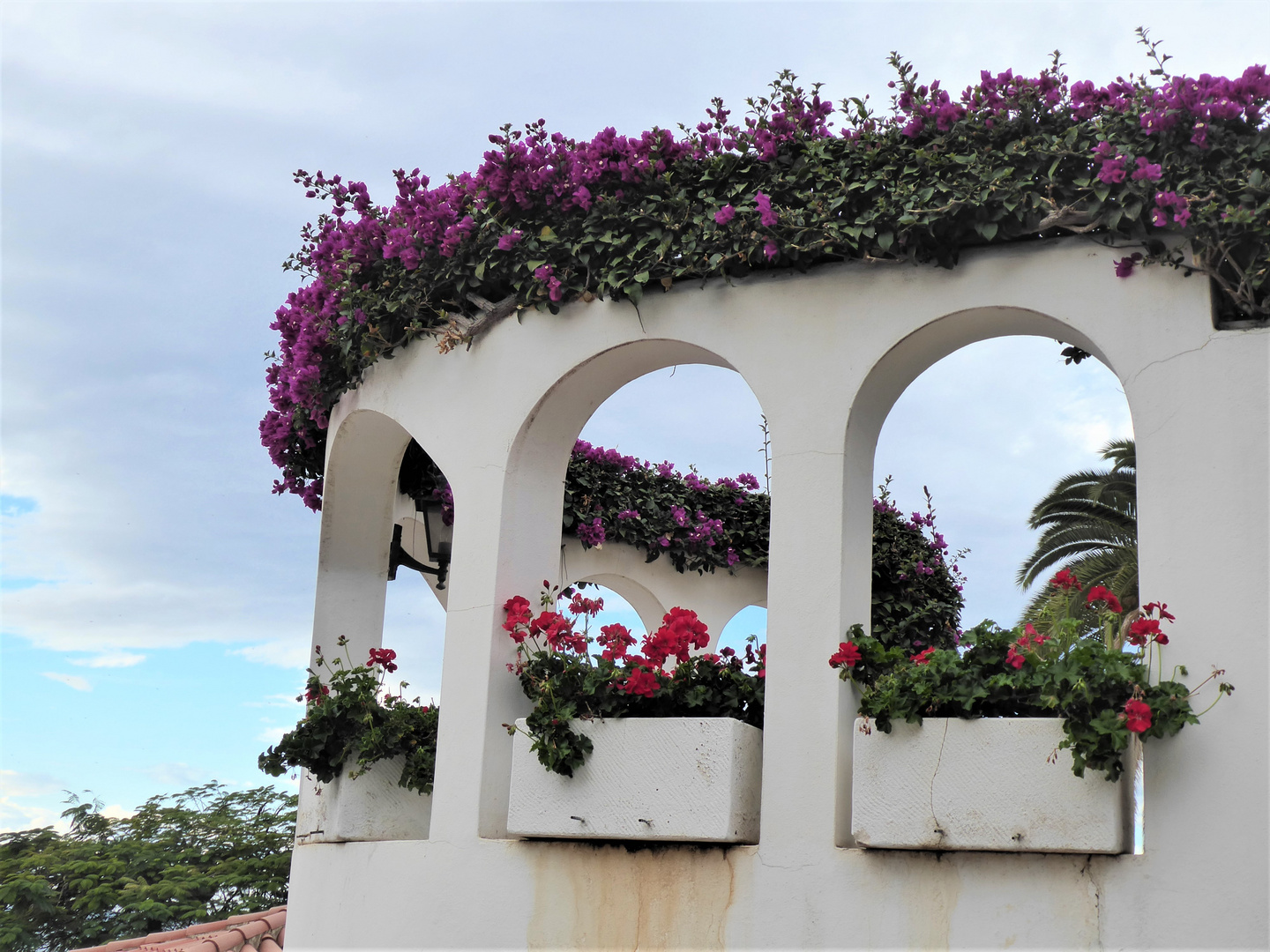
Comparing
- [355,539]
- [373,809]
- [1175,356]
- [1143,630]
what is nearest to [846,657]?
[1143,630]

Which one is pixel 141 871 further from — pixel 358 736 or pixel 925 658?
pixel 925 658

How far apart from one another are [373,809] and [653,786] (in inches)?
64.1

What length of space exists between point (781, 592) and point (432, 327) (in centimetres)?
220

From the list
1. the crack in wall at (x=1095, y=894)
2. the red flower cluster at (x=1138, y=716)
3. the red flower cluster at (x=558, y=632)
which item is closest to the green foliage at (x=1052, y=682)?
the red flower cluster at (x=1138, y=716)

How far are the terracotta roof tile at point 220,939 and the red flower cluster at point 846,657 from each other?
4.59 metres

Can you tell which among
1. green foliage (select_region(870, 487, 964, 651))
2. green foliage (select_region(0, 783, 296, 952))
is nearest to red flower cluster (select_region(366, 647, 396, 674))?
green foliage (select_region(870, 487, 964, 651))

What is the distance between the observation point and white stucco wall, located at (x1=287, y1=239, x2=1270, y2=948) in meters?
4.37

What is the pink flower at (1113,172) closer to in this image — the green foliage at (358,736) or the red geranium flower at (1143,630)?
the red geranium flower at (1143,630)

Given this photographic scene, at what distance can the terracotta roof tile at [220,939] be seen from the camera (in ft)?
26.3

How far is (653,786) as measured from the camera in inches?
196

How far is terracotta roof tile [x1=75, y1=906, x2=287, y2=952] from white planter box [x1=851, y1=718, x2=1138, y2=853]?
15.2ft

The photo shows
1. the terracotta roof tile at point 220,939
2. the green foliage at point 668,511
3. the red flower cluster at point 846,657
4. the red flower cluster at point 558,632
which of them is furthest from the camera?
the green foliage at point 668,511

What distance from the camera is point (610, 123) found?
18.7ft

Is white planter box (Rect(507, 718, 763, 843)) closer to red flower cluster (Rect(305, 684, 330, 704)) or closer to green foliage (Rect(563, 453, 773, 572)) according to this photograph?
red flower cluster (Rect(305, 684, 330, 704))
